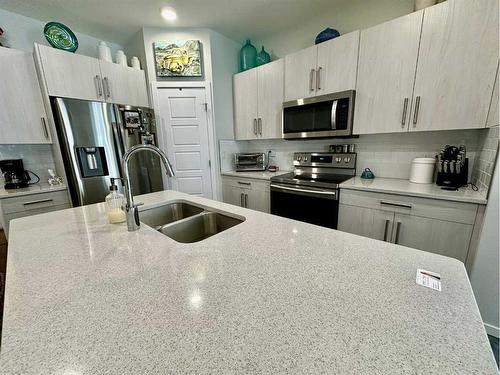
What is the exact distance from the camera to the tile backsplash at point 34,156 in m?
2.21

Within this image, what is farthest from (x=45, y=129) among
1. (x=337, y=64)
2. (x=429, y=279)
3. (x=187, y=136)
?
(x=429, y=279)

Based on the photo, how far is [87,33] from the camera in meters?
2.55

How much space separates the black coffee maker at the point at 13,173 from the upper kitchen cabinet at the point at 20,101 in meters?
0.22

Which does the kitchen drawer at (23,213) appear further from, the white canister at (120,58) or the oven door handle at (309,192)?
the oven door handle at (309,192)

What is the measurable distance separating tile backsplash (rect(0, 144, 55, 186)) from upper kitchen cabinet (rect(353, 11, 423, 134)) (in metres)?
3.34

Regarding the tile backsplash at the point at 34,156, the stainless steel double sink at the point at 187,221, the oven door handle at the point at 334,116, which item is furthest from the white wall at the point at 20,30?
the oven door handle at the point at 334,116

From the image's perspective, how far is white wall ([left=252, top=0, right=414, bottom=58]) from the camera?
2.02 meters

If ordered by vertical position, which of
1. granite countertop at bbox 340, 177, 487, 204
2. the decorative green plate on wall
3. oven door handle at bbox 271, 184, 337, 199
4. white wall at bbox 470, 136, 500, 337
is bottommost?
white wall at bbox 470, 136, 500, 337

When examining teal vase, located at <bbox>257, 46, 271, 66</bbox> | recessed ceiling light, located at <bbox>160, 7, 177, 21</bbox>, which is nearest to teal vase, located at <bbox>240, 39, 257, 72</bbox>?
teal vase, located at <bbox>257, 46, 271, 66</bbox>

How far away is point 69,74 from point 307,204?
106 inches

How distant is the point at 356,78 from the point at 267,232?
5.95 feet

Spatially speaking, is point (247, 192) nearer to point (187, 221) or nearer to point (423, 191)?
point (187, 221)

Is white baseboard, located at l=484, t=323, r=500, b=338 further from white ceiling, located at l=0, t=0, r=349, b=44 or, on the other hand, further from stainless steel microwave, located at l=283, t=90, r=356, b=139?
white ceiling, located at l=0, t=0, r=349, b=44

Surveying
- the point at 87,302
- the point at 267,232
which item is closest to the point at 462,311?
the point at 267,232
